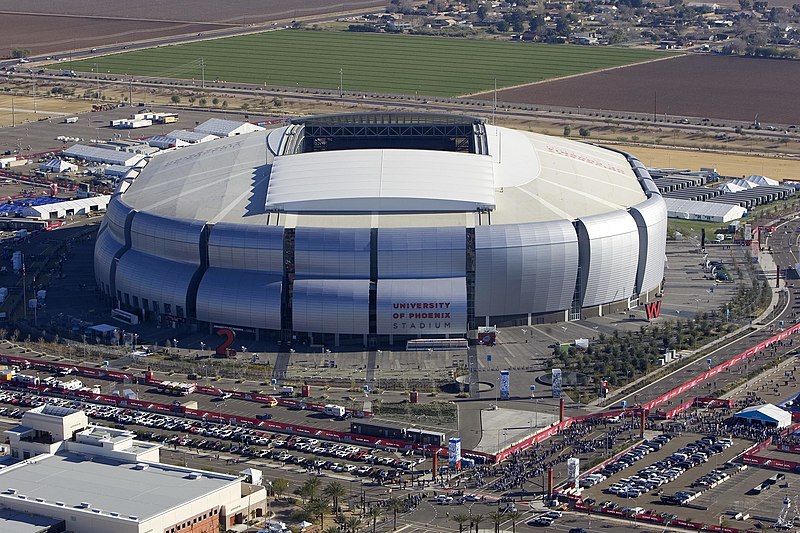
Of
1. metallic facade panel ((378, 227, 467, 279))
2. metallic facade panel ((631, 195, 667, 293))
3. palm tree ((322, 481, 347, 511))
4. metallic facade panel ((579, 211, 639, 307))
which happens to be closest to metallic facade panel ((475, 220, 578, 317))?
metallic facade panel ((378, 227, 467, 279))

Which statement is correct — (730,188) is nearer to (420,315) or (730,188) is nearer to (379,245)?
(420,315)

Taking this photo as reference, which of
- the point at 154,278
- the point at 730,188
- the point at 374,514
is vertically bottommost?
the point at 374,514

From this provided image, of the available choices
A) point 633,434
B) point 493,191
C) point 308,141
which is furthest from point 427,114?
point 633,434

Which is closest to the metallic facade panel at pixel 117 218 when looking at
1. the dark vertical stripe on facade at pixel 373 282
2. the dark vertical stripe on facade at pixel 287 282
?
the dark vertical stripe on facade at pixel 287 282

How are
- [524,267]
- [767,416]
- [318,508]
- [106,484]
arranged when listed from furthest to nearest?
[524,267] → [767,416] → [106,484] → [318,508]

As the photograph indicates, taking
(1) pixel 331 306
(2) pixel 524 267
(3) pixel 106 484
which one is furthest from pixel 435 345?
(3) pixel 106 484

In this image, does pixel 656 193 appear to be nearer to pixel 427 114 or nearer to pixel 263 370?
pixel 427 114

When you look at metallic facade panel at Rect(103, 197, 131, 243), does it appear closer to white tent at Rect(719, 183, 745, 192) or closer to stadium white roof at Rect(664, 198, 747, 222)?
stadium white roof at Rect(664, 198, 747, 222)
